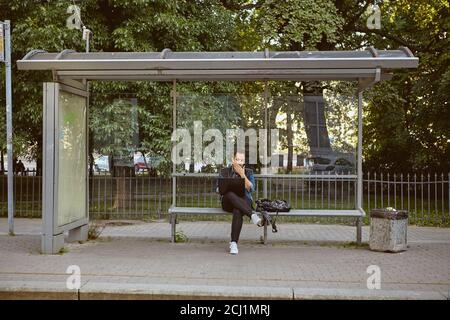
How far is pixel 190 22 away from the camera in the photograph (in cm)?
1403

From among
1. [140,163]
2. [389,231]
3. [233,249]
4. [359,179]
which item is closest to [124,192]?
[140,163]

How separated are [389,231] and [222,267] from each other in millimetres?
2931

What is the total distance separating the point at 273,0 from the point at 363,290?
40.7ft

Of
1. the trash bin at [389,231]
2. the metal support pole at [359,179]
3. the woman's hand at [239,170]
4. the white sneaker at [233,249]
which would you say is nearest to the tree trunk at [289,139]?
the metal support pole at [359,179]

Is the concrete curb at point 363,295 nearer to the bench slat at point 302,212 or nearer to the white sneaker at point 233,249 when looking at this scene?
the white sneaker at point 233,249

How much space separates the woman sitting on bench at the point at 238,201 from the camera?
8.91 metres

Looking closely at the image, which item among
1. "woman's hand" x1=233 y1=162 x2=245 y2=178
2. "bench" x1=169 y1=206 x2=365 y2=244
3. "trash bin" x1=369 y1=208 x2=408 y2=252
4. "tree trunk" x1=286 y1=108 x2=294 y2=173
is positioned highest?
"tree trunk" x1=286 y1=108 x2=294 y2=173

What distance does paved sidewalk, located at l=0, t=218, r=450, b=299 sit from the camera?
6.15m

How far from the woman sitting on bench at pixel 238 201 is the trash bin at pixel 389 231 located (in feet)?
6.03

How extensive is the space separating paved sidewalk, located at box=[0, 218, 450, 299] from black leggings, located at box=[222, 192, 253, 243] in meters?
0.40

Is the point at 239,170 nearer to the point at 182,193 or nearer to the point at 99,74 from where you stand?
the point at 182,193

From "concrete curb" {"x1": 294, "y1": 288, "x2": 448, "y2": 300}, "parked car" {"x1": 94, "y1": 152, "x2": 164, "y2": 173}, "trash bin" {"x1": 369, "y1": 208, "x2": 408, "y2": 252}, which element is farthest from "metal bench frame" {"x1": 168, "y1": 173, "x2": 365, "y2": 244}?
"parked car" {"x1": 94, "y1": 152, "x2": 164, "y2": 173}

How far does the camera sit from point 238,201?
9.03 m

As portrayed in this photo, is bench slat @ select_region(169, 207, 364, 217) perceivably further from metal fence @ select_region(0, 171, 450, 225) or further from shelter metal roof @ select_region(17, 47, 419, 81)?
shelter metal roof @ select_region(17, 47, 419, 81)
